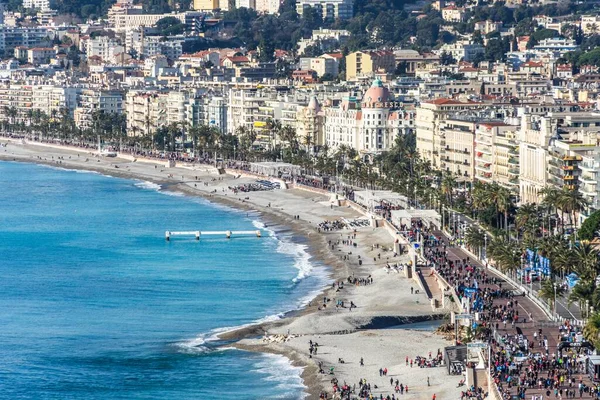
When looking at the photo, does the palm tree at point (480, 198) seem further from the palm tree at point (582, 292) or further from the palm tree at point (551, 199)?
the palm tree at point (582, 292)

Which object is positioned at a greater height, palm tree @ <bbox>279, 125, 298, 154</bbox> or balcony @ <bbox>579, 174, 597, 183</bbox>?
balcony @ <bbox>579, 174, 597, 183</bbox>

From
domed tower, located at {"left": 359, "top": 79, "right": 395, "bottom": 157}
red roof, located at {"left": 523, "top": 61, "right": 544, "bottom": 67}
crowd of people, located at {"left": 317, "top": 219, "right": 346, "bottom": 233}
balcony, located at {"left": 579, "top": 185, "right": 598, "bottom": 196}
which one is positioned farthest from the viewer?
red roof, located at {"left": 523, "top": 61, "right": 544, "bottom": 67}

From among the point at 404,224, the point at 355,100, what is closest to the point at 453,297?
the point at 404,224

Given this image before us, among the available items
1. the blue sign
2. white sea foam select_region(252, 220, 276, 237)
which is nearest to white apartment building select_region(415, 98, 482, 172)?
white sea foam select_region(252, 220, 276, 237)

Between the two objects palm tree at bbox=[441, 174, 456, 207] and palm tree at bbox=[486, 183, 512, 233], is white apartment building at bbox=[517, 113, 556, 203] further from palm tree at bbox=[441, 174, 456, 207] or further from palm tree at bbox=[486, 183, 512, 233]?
palm tree at bbox=[441, 174, 456, 207]

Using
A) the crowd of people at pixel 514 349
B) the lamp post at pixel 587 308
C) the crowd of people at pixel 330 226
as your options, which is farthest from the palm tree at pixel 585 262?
the crowd of people at pixel 330 226

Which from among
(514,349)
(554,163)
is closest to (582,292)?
(514,349)

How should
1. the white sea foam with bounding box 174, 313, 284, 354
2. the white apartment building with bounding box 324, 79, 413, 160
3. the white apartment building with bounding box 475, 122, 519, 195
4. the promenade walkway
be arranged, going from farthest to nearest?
the white apartment building with bounding box 324, 79, 413, 160 < the white apartment building with bounding box 475, 122, 519, 195 < the white sea foam with bounding box 174, 313, 284, 354 < the promenade walkway

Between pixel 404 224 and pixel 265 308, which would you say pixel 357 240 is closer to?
pixel 404 224

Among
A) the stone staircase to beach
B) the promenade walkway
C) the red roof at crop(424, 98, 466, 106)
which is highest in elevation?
the red roof at crop(424, 98, 466, 106)
